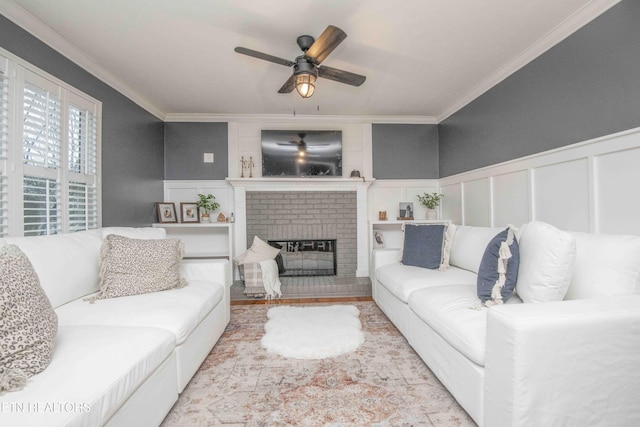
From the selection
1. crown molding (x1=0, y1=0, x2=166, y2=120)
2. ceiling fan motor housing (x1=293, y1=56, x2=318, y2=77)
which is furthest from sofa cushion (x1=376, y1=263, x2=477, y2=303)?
crown molding (x1=0, y1=0, x2=166, y2=120)

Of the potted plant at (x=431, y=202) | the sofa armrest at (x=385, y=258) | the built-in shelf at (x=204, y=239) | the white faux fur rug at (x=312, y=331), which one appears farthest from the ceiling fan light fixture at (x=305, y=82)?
the potted plant at (x=431, y=202)

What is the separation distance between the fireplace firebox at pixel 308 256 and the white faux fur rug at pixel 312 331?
106cm

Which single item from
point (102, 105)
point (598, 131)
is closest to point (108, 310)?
point (102, 105)

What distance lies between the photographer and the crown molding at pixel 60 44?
1816mm

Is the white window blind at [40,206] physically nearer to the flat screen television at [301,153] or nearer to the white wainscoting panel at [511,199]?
the flat screen television at [301,153]

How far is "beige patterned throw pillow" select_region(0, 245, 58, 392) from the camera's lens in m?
0.89

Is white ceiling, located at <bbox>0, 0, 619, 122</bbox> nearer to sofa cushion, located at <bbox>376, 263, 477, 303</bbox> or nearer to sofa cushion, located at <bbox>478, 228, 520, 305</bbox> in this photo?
sofa cushion, located at <bbox>478, 228, 520, 305</bbox>

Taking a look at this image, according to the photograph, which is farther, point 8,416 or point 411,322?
point 411,322

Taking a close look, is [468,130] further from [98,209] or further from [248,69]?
[98,209]

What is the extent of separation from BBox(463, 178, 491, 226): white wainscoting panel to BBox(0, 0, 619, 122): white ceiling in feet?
3.27

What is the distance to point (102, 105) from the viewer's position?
268 centimetres

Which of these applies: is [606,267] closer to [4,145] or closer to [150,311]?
[150,311]

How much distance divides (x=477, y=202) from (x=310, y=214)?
2053 millimetres

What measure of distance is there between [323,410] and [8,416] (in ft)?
3.93
